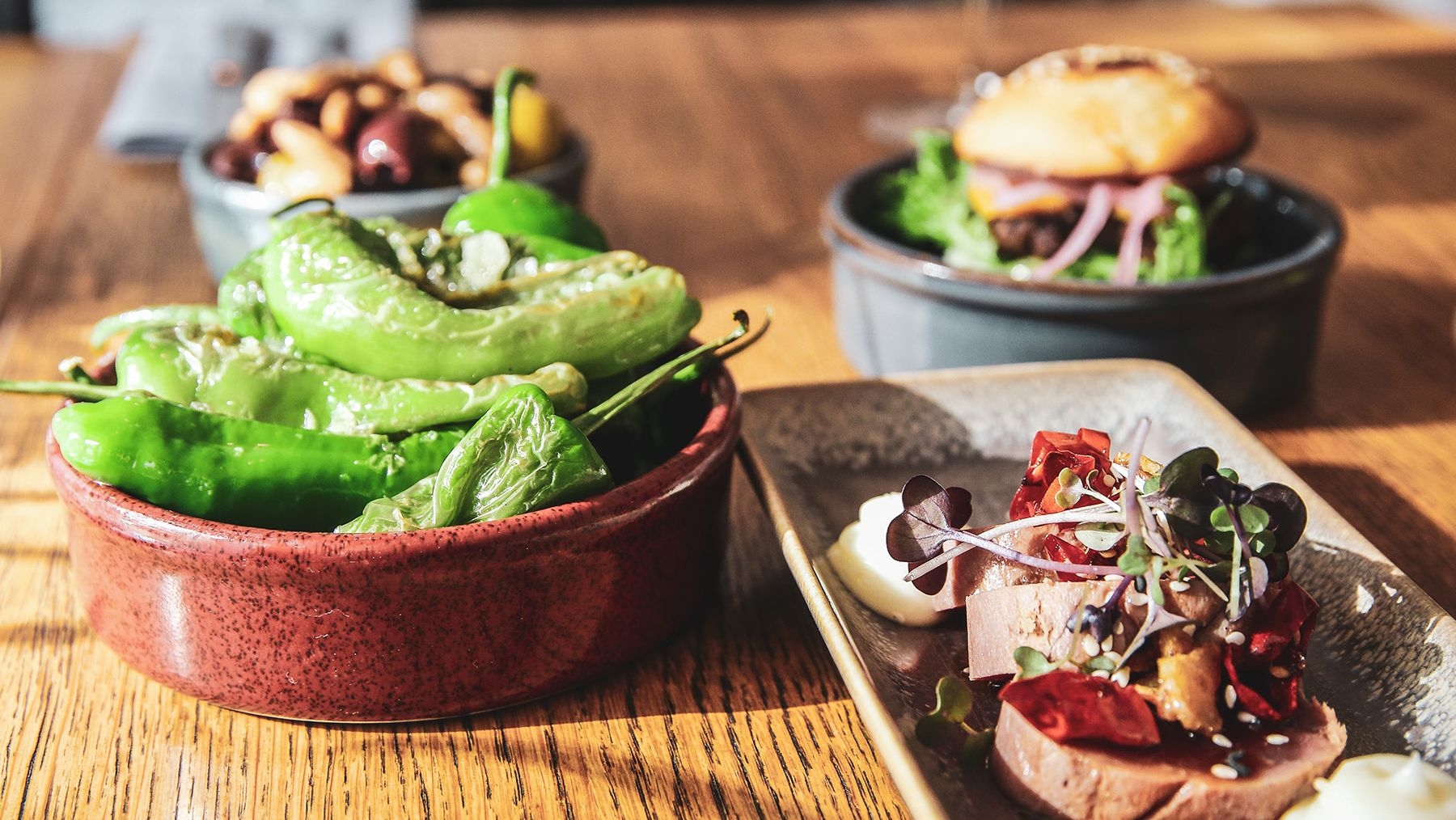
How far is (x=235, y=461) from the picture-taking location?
0.87m

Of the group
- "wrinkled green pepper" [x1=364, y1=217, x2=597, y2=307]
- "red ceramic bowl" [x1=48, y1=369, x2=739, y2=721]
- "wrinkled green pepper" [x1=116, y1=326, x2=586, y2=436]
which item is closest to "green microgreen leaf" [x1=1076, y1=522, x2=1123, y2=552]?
"red ceramic bowl" [x1=48, y1=369, x2=739, y2=721]

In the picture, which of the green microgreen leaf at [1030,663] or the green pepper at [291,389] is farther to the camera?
the green pepper at [291,389]

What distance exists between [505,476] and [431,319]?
0.19m

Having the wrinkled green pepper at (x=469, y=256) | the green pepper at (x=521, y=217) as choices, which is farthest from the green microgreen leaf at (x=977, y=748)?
the green pepper at (x=521, y=217)

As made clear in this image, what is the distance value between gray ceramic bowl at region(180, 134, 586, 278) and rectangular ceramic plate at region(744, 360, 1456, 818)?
60 centimetres

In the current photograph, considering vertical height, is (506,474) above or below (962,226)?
above

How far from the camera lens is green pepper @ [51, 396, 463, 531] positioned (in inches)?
33.4

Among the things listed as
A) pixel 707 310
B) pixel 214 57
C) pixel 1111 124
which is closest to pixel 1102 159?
pixel 1111 124

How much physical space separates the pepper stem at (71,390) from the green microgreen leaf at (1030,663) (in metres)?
0.64

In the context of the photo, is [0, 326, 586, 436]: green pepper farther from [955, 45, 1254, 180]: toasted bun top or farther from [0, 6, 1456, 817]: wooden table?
[955, 45, 1254, 180]: toasted bun top

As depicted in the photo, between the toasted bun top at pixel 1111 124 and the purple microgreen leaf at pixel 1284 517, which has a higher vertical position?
the purple microgreen leaf at pixel 1284 517

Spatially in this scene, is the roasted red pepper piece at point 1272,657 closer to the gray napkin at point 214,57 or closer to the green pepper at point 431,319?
the green pepper at point 431,319

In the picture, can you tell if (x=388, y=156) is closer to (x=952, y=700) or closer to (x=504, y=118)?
(x=504, y=118)

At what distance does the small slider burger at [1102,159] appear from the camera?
1.49m
